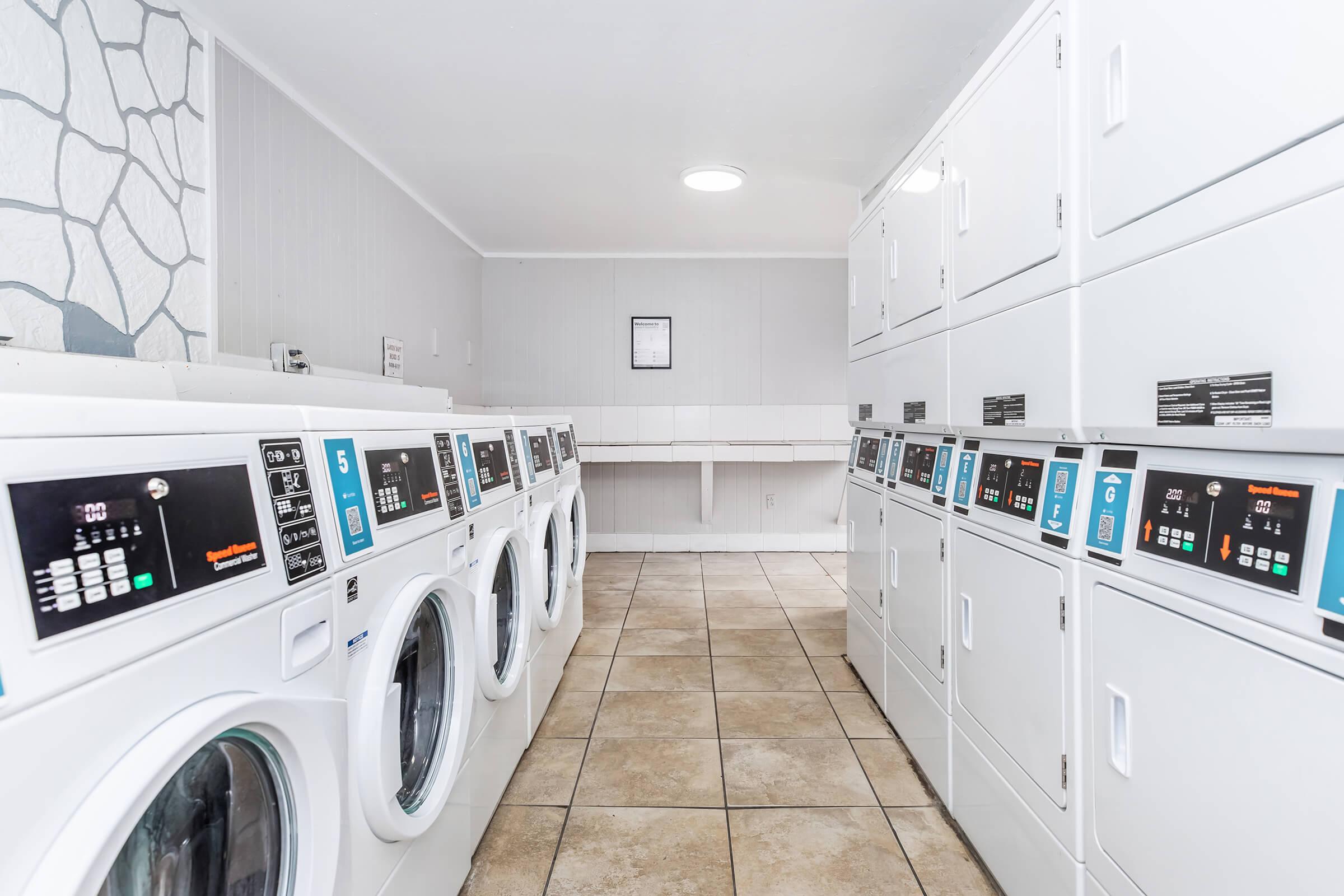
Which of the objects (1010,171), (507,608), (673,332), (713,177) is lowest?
(507,608)

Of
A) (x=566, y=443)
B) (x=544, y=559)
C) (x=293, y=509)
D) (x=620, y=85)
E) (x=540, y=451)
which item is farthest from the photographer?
(x=566, y=443)

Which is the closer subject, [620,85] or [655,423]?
[620,85]

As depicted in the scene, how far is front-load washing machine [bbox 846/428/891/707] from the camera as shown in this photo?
7.27 ft

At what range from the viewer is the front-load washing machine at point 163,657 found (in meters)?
0.44

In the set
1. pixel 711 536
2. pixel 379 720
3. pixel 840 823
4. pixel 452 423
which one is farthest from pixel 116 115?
pixel 711 536

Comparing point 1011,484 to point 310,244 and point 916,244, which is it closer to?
point 916,244

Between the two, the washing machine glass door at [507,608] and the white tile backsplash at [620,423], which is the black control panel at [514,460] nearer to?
the washing machine glass door at [507,608]

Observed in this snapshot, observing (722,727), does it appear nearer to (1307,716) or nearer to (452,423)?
(452,423)

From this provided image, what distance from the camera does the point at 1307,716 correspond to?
2.29 ft

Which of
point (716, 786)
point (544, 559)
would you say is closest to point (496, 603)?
point (544, 559)

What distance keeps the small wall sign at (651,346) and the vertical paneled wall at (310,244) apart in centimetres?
156

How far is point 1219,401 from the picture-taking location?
80 cm

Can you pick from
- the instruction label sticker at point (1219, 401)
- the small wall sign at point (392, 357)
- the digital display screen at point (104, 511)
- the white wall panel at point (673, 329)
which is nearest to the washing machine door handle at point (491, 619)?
the digital display screen at point (104, 511)

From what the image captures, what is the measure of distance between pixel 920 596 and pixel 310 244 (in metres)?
2.74
